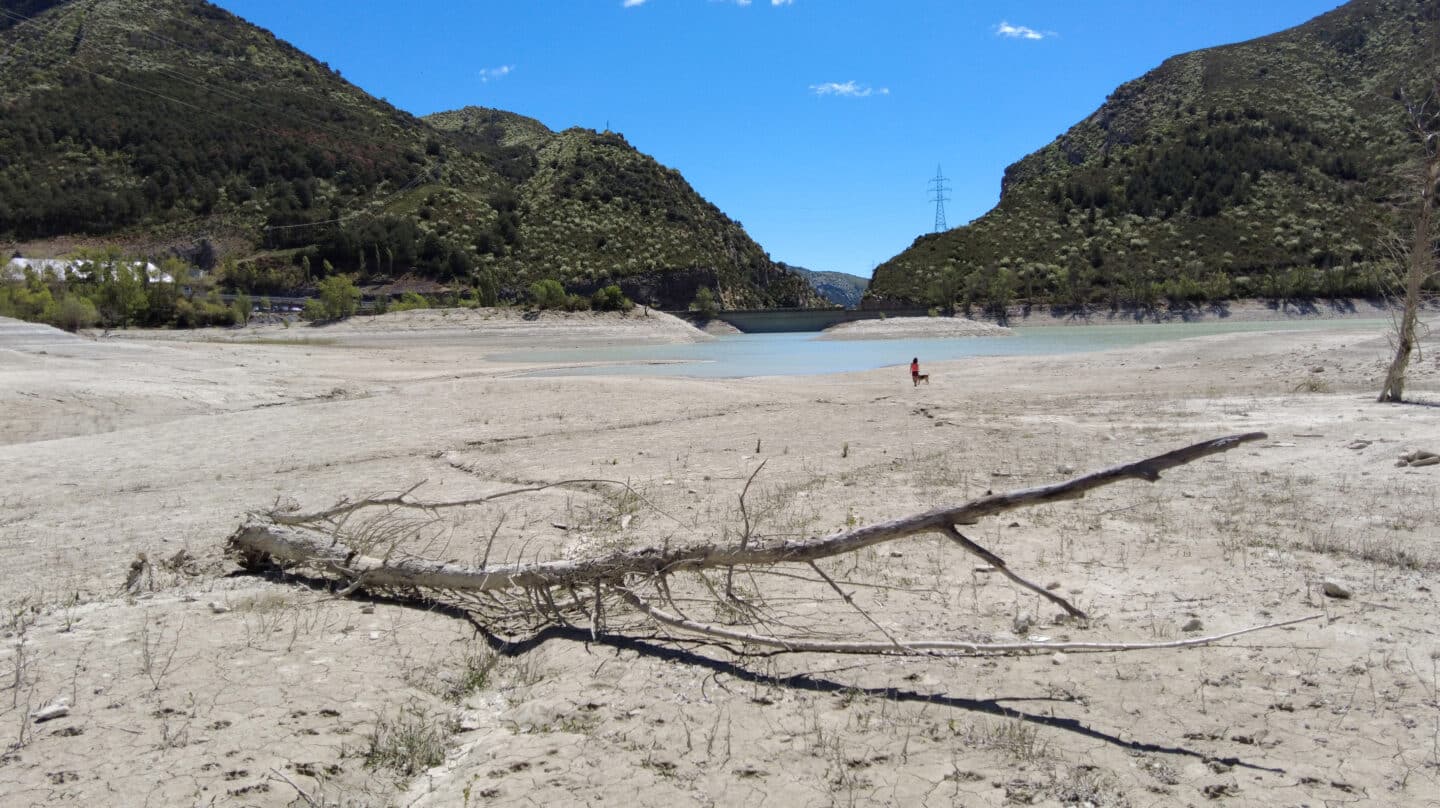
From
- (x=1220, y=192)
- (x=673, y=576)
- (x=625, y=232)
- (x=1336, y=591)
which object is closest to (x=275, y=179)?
(x=625, y=232)

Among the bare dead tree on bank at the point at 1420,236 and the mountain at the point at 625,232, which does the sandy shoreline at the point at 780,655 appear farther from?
the mountain at the point at 625,232

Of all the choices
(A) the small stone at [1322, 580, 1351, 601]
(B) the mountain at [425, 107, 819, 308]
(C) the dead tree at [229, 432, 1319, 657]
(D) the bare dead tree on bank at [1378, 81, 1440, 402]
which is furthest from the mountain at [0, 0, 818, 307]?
(A) the small stone at [1322, 580, 1351, 601]

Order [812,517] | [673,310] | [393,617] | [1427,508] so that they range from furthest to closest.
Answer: [673,310]
[812,517]
[1427,508]
[393,617]

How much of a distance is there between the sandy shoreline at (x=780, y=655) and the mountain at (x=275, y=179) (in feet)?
228

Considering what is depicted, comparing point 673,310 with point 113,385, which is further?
point 673,310

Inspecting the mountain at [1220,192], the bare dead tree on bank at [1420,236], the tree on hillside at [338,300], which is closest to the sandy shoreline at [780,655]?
the bare dead tree on bank at [1420,236]

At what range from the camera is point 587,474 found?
1144cm

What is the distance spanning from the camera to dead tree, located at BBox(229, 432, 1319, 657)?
460cm

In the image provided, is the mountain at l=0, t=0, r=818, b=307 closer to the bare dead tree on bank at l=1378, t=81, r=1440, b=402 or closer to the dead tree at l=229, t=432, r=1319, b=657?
the bare dead tree on bank at l=1378, t=81, r=1440, b=402

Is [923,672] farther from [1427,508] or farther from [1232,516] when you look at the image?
[1427,508]

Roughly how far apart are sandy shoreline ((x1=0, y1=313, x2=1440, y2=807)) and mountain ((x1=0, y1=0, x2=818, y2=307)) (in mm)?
69363

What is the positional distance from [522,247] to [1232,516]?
103 m

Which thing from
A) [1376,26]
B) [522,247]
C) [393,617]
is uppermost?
[1376,26]

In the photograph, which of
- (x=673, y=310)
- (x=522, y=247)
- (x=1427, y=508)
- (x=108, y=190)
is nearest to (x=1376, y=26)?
(x=673, y=310)
